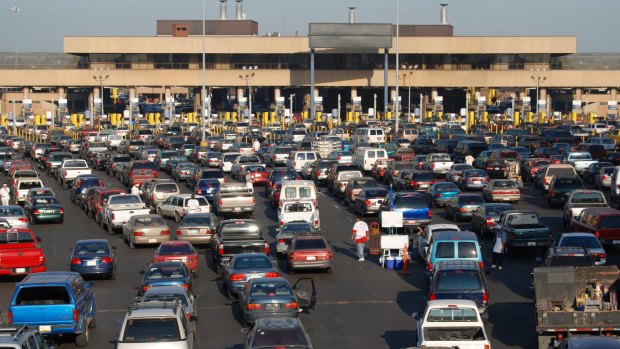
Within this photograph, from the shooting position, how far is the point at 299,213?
40.3 metres

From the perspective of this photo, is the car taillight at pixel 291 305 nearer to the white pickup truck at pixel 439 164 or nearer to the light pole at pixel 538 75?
the white pickup truck at pixel 439 164

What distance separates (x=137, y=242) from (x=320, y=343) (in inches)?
604

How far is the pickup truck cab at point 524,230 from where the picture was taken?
34.8 meters

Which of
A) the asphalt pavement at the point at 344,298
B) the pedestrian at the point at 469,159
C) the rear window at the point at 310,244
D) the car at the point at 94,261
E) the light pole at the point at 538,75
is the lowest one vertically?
the asphalt pavement at the point at 344,298

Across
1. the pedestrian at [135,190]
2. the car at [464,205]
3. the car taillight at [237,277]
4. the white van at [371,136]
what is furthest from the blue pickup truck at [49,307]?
the white van at [371,136]

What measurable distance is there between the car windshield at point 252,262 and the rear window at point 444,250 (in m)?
4.67

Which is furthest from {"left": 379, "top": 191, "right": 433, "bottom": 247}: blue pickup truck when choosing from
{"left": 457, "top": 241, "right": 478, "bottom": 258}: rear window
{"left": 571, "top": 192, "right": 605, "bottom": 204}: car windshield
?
{"left": 457, "top": 241, "right": 478, "bottom": 258}: rear window

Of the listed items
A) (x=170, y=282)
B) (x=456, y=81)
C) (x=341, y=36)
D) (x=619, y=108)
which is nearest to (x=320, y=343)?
(x=170, y=282)

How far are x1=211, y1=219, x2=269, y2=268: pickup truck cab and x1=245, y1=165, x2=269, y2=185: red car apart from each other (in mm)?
21391

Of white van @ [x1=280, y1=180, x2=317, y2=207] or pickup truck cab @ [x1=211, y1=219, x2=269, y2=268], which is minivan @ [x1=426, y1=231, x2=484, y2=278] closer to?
pickup truck cab @ [x1=211, y1=219, x2=269, y2=268]

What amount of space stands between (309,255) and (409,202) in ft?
30.2

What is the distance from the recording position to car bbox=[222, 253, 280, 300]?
92.7 ft

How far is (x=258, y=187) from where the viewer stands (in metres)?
57.8

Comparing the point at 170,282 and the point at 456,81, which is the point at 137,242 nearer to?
the point at 170,282
